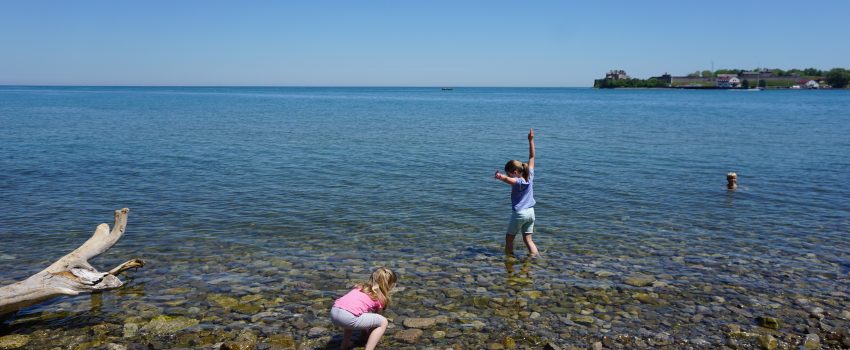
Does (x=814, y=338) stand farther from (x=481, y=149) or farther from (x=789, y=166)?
(x=481, y=149)

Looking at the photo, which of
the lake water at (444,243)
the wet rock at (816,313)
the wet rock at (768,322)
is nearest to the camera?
the wet rock at (768,322)

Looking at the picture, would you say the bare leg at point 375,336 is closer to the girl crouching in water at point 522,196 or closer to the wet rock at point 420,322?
the wet rock at point 420,322

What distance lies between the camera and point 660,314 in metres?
10.5

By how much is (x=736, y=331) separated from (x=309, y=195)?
15.8 m

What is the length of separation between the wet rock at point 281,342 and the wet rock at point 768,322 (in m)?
7.91

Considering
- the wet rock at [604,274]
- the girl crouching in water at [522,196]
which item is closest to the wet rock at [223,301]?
the girl crouching in water at [522,196]

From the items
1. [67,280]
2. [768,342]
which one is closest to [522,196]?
[768,342]

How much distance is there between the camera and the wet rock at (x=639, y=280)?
12070mm

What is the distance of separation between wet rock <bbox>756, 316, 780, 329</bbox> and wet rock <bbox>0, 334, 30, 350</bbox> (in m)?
12.2

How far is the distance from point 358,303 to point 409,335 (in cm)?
144

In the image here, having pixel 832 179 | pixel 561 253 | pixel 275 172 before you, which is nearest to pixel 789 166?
pixel 832 179

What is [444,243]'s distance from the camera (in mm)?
15320

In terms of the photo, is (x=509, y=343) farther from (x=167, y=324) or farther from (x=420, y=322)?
(x=167, y=324)

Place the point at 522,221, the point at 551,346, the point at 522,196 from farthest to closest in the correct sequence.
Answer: the point at 522,221 < the point at 522,196 < the point at 551,346
